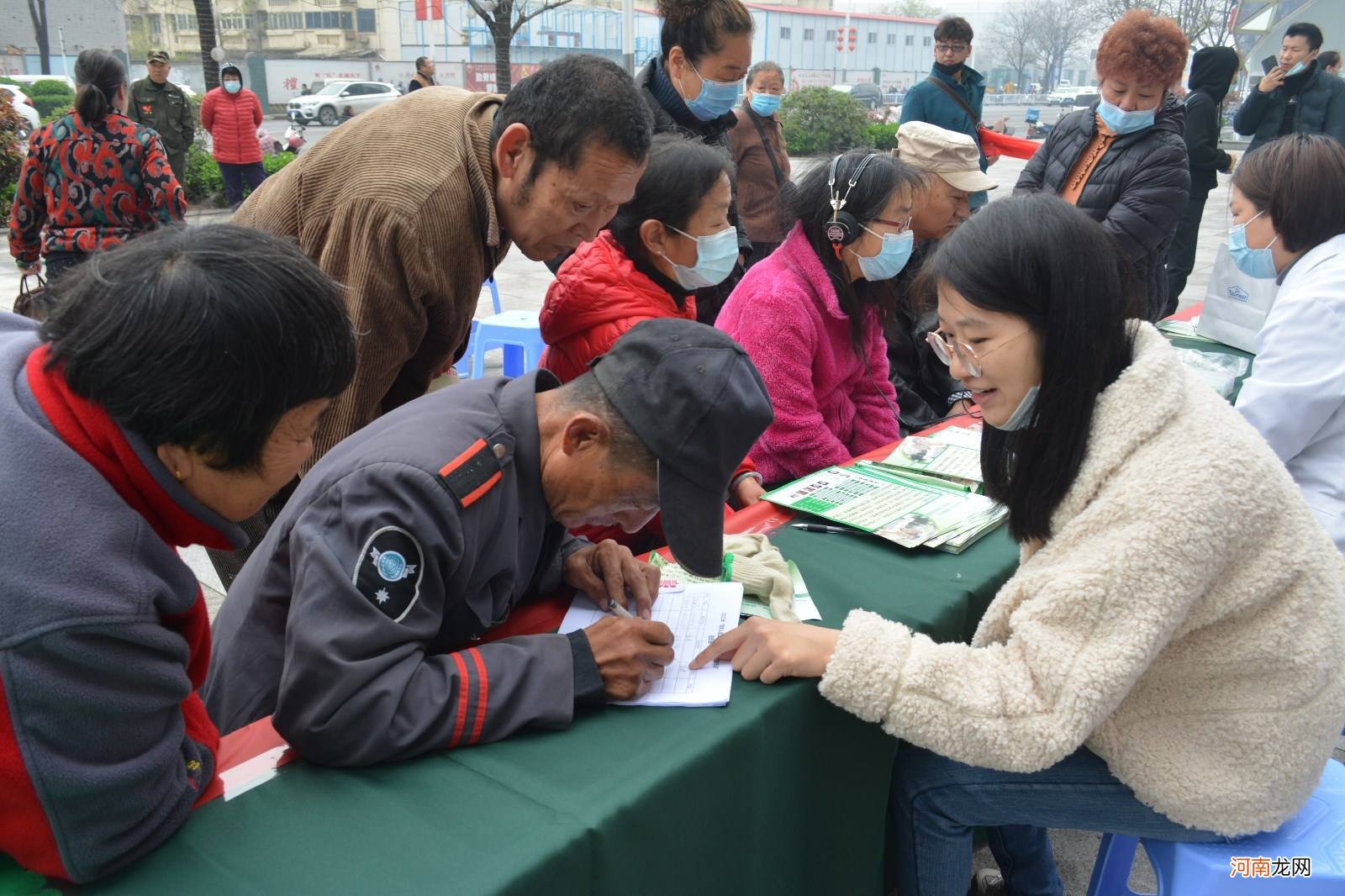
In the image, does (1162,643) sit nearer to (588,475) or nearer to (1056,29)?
(588,475)

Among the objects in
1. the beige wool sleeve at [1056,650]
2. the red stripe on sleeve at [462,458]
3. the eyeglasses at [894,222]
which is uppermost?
the eyeglasses at [894,222]

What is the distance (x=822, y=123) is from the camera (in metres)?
16.7

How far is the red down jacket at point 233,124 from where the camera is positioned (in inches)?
365

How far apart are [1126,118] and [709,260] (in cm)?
239

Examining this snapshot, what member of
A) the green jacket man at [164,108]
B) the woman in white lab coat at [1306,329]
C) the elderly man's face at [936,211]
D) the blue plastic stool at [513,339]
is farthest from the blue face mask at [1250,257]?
the green jacket man at [164,108]

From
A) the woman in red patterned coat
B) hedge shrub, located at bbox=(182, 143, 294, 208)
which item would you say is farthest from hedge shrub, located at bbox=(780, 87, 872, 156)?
the woman in red patterned coat

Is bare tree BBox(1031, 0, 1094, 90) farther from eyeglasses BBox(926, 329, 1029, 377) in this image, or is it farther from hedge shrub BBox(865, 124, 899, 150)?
eyeglasses BBox(926, 329, 1029, 377)

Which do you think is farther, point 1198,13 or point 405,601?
point 1198,13

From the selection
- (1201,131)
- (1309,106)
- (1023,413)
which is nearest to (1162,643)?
(1023,413)

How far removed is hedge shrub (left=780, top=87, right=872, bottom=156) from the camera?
1656 centimetres

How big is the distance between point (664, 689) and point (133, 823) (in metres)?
0.67

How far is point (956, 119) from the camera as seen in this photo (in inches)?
211

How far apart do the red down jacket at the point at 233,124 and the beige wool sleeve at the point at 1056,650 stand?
9627 mm

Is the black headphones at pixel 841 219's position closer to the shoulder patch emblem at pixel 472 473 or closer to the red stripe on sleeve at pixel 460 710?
the shoulder patch emblem at pixel 472 473
